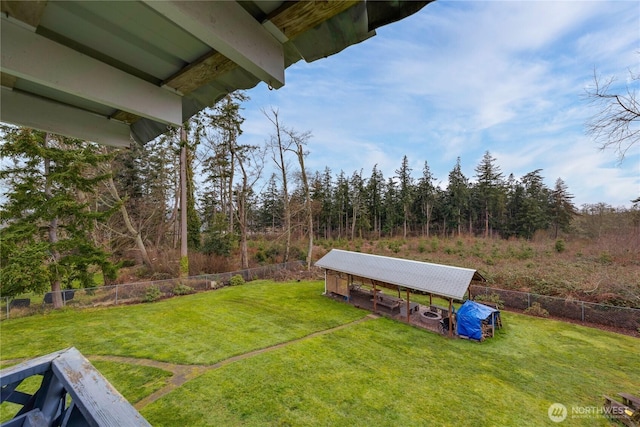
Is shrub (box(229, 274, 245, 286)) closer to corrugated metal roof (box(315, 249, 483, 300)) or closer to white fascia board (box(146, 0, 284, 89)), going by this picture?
corrugated metal roof (box(315, 249, 483, 300))

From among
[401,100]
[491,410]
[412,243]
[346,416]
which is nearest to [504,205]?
[412,243]

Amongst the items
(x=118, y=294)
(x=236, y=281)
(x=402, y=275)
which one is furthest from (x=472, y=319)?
(x=118, y=294)

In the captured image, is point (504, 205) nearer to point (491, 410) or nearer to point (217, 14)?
point (491, 410)

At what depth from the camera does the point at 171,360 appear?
20.8 feet

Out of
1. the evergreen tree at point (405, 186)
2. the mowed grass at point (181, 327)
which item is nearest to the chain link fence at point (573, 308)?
the mowed grass at point (181, 327)

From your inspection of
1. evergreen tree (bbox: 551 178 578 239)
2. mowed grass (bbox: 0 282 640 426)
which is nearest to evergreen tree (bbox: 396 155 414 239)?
evergreen tree (bbox: 551 178 578 239)

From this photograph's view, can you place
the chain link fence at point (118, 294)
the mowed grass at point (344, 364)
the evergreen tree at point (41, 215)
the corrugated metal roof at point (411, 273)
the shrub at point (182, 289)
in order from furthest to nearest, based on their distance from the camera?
the shrub at point (182, 289)
the chain link fence at point (118, 294)
the corrugated metal roof at point (411, 273)
the evergreen tree at point (41, 215)
the mowed grass at point (344, 364)

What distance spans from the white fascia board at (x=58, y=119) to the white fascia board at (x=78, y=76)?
0.61m

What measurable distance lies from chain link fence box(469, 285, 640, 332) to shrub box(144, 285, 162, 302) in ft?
48.5

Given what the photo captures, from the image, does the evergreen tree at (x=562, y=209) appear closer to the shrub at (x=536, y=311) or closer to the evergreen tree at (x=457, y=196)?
the evergreen tree at (x=457, y=196)

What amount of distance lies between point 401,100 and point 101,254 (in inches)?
677

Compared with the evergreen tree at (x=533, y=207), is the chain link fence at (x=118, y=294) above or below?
below

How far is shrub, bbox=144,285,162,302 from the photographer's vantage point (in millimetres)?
11000

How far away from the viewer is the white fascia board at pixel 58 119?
145 cm
